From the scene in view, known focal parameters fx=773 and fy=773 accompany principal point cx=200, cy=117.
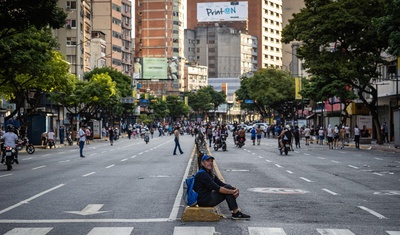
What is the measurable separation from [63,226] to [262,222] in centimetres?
357

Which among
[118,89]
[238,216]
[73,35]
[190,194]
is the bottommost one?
[238,216]

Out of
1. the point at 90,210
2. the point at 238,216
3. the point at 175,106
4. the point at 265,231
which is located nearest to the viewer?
the point at 265,231

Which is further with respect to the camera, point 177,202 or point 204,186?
point 177,202

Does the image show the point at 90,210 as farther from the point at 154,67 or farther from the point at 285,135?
the point at 154,67

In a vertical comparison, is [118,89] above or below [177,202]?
above

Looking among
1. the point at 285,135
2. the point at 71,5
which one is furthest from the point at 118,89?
the point at 285,135

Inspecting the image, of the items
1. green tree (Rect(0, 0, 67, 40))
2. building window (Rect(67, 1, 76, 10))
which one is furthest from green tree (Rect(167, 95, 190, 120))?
green tree (Rect(0, 0, 67, 40))

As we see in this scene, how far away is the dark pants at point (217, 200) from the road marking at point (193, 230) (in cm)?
114

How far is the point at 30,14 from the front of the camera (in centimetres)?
2867

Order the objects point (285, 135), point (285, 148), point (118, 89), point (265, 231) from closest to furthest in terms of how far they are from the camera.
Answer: point (265, 231)
point (285, 148)
point (285, 135)
point (118, 89)

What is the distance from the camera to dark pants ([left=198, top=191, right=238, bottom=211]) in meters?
14.3

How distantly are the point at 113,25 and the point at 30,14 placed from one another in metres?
119

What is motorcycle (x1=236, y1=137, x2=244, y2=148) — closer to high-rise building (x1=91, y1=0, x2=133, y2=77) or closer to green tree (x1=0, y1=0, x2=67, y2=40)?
green tree (x1=0, y1=0, x2=67, y2=40)

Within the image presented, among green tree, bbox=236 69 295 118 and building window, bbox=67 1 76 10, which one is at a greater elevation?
building window, bbox=67 1 76 10
